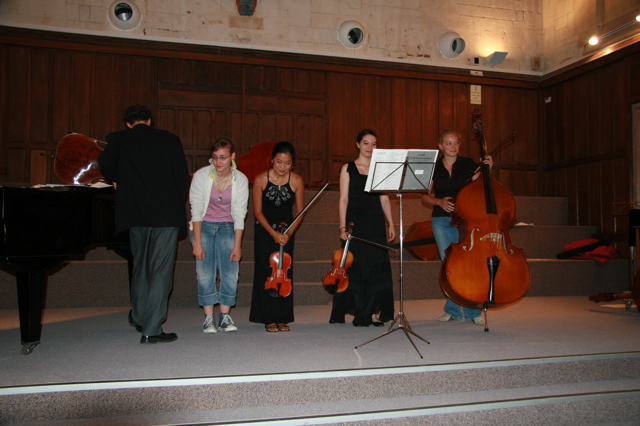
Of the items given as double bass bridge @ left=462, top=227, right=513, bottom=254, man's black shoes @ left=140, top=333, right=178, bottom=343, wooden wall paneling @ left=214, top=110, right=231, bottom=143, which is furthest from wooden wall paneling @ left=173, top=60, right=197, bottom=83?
double bass bridge @ left=462, top=227, right=513, bottom=254

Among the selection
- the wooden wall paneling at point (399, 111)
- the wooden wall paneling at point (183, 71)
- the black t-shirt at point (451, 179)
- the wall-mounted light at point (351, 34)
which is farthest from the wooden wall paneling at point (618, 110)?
the wooden wall paneling at point (183, 71)

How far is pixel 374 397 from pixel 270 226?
1.58m

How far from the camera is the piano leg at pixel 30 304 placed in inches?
123

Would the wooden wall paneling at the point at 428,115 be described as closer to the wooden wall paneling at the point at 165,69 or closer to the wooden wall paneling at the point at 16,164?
the wooden wall paneling at the point at 165,69

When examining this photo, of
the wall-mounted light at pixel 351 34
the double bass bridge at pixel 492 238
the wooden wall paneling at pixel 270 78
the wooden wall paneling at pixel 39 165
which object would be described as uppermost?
the wall-mounted light at pixel 351 34

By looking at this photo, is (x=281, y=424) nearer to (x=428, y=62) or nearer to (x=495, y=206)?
(x=495, y=206)

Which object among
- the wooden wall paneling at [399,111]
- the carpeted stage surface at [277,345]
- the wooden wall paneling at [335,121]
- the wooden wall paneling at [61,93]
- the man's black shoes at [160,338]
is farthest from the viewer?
the wooden wall paneling at [399,111]

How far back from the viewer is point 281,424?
2465mm

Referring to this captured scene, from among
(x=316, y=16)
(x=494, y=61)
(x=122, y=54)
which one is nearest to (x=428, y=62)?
(x=494, y=61)

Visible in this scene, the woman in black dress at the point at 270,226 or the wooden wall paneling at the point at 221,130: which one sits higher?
the wooden wall paneling at the point at 221,130

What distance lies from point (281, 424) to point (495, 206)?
87.2 inches

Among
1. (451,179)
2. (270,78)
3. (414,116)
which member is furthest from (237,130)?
(451,179)

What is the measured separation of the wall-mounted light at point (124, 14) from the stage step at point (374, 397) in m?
5.99

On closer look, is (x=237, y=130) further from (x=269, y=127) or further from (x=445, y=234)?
(x=445, y=234)
